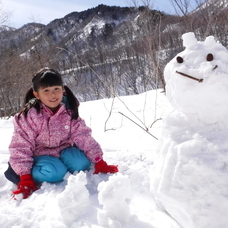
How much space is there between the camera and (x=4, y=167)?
70.8 inches

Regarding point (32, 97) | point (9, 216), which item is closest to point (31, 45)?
point (32, 97)

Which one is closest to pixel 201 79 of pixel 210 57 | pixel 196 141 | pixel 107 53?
pixel 210 57

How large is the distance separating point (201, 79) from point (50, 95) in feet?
3.54

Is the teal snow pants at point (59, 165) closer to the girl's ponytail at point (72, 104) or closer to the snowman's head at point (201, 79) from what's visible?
the girl's ponytail at point (72, 104)

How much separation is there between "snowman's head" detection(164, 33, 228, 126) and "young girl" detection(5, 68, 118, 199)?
0.86 meters

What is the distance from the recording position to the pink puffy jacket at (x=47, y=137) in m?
1.57

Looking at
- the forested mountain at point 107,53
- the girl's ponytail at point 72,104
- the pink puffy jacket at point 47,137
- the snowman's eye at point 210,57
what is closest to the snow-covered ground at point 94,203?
the pink puffy jacket at point 47,137

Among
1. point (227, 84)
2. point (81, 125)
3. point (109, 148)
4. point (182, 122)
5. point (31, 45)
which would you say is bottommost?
point (109, 148)

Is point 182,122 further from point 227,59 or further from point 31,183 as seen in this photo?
point 31,183

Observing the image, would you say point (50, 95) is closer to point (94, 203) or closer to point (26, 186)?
point (26, 186)

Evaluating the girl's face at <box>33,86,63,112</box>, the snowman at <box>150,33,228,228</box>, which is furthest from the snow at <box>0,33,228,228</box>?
the girl's face at <box>33,86,63,112</box>

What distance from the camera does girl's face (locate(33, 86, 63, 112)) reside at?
161 centimetres

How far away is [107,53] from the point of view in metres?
19.1

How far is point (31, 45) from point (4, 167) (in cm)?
931
